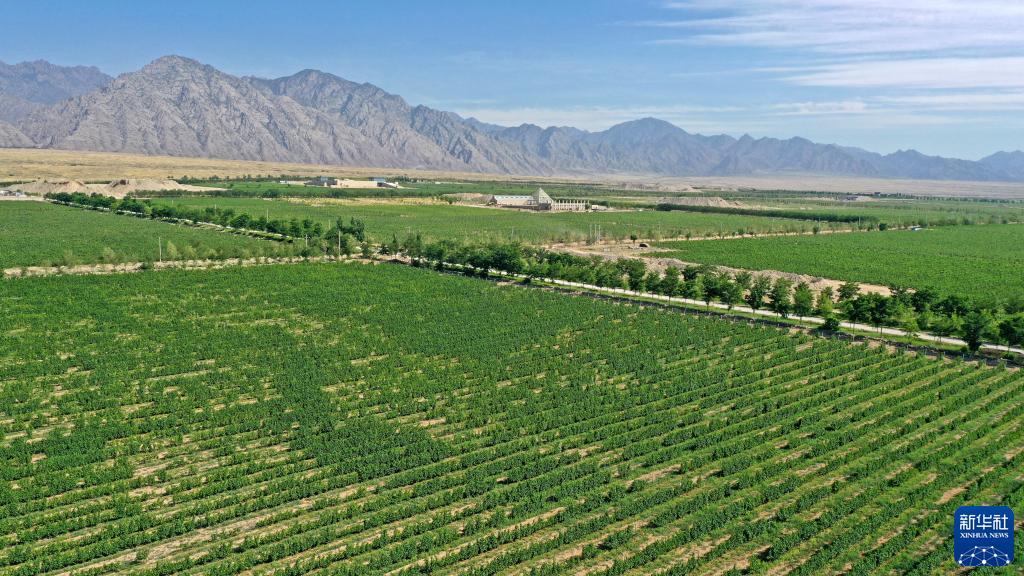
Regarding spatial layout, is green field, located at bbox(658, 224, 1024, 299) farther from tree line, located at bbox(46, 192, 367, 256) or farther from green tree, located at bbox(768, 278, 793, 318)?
tree line, located at bbox(46, 192, 367, 256)

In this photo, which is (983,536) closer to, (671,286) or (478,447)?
(478,447)

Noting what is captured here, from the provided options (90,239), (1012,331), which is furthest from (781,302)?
(90,239)

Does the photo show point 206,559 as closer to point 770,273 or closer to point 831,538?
point 831,538

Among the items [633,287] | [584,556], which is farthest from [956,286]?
[584,556]

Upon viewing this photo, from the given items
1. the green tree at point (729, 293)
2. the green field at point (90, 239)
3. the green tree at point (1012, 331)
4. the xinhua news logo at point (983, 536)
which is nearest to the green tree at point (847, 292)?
the green tree at point (729, 293)

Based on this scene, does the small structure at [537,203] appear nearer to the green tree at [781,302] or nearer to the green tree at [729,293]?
the green tree at [729,293]

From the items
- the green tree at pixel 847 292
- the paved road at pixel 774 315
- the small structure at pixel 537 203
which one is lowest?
the paved road at pixel 774 315
